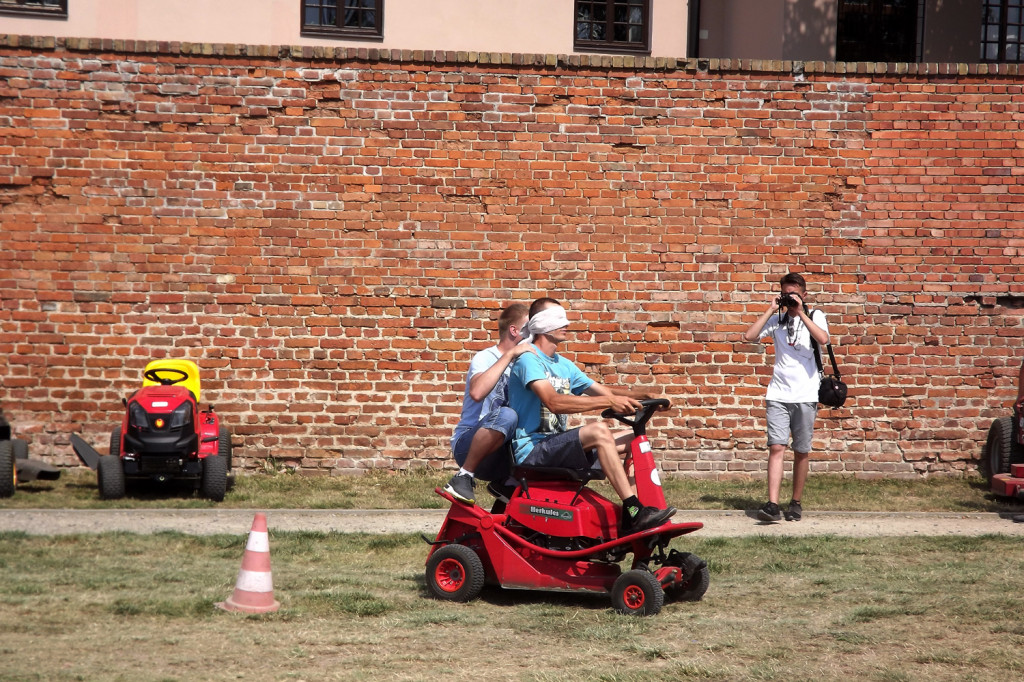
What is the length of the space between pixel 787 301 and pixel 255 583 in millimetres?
4967

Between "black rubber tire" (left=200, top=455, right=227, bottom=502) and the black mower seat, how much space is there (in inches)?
149

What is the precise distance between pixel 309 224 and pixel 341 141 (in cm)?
83

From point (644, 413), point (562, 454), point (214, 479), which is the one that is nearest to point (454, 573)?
point (562, 454)

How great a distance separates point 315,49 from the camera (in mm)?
10242

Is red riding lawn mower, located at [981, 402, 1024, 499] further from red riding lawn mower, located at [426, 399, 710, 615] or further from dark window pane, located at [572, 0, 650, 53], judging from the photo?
dark window pane, located at [572, 0, 650, 53]

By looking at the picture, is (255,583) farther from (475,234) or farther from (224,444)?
(475,234)

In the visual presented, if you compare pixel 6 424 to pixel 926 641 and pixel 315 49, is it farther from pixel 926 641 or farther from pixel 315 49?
pixel 926 641

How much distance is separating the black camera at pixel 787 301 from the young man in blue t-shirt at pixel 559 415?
9.25ft

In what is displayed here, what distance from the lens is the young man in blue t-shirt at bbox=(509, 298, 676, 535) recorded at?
587 centimetres

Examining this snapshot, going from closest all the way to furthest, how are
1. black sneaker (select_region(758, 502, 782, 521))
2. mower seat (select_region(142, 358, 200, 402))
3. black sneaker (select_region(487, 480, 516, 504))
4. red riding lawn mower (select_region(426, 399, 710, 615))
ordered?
red riding lawn mower (select_region(426, 399, 710, 615)) → black sneaker (select_region(487, 480, 516, 504)) → black sneaker (select_region(758, 502, 782, 521)) → mower seat (select_region(142, 358, 200, 402))

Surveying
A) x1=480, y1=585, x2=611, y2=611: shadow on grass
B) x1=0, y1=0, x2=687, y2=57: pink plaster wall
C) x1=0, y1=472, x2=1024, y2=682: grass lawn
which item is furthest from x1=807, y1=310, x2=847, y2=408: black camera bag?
x1=0, y1=0, x2=687, y2=57: pink plaster wall

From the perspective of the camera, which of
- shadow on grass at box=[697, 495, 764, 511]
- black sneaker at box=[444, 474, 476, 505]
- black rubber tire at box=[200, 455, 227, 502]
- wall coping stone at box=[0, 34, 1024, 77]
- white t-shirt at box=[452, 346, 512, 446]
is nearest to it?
black sneaker at box=[444, 474, 476, 505]

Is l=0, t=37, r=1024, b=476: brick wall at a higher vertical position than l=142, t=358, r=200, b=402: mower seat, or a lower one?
higher

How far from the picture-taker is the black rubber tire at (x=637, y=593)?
5.71 meters
